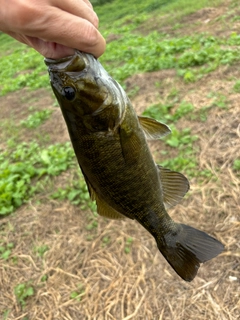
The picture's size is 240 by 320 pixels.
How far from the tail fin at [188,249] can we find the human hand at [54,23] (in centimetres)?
117

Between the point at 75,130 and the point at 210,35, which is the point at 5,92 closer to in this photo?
the point at 210,35

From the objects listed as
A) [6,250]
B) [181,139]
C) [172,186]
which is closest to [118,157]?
[172,186]

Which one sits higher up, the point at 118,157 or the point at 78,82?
the point at 78,82

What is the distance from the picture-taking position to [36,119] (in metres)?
6.91

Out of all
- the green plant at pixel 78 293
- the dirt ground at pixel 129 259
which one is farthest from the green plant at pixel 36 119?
the green plant at pixel 78 293

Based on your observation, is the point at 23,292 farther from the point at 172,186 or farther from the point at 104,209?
the point at 172,186

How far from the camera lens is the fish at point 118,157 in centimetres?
152

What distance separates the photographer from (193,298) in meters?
2.89

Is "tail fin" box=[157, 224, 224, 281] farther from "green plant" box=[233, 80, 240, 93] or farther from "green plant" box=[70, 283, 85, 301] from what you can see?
"green plant" box=[233, 80, 240, 93]

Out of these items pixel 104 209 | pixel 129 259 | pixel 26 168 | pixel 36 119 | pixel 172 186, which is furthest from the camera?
pixel 36 119

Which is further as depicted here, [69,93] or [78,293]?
[78,293]

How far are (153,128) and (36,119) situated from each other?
17.9ft

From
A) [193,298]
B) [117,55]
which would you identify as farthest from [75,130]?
[117,55]

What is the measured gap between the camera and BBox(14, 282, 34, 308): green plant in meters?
3.37
